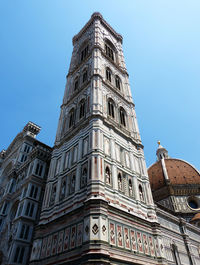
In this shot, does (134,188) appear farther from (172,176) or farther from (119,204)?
(172,176)

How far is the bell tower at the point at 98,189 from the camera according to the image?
11484 mm

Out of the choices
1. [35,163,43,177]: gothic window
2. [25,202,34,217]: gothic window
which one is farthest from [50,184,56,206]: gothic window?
[35,163,43,177]: gothic window

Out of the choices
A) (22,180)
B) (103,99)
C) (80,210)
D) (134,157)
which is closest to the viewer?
(80,210)

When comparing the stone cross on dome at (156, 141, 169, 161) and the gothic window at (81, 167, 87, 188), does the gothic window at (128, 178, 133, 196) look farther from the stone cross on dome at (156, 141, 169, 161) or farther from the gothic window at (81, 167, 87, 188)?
the stone cross on dome at (156, 141, 169, 161)

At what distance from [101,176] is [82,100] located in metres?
10.1

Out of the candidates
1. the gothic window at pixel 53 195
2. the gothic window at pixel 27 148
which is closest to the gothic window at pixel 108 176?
the gothic window at pixel 53 195

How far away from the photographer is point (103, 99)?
20.0 m

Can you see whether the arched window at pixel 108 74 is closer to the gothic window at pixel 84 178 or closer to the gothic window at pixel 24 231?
the gothic window at pixel 84 178

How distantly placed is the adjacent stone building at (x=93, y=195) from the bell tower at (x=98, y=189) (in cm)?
5

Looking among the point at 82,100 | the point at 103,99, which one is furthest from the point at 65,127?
the point at 103,99

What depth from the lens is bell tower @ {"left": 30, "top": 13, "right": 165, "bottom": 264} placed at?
37.7 feet

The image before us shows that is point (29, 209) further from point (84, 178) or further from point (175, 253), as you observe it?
point (175, 253)

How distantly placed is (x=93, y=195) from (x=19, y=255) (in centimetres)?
936

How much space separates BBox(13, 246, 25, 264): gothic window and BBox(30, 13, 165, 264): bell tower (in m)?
3.66
